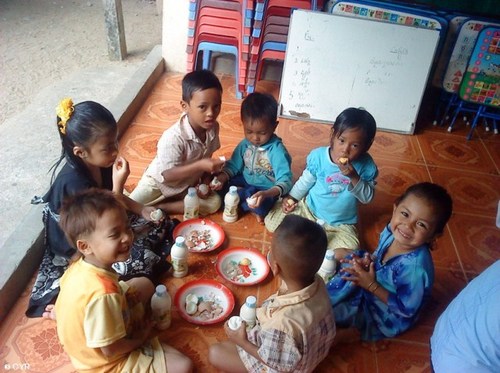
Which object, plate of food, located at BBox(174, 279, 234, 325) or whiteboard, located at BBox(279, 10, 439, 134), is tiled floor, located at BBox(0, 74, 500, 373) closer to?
plate of food, located at BBox(174, 279, 234, 325)

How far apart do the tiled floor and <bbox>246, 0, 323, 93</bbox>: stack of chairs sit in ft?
1.17

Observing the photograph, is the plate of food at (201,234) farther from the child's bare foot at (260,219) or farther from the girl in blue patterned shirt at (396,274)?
the girl in blue patterned shirt at (396,274)

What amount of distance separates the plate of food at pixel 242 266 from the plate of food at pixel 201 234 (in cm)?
9

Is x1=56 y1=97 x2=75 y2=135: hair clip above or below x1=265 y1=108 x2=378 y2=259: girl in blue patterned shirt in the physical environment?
above

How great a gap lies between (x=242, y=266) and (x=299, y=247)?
0.91 m

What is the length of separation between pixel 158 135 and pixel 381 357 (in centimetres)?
204

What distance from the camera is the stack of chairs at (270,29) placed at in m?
3.43

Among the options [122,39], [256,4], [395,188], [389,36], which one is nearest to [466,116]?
[389,36]

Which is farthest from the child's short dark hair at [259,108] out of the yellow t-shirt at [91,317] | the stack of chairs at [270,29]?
the stack of chairs at [270,29]

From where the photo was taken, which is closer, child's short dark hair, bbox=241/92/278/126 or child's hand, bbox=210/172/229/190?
child's short dark hair, bbox=241/92/278/126

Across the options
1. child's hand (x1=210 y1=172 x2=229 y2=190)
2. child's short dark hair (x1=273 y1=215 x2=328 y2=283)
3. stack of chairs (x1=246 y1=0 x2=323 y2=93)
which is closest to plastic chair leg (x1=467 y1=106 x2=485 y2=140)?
stack of chairs (x1=246 y1=0 x2=323 y2=93)

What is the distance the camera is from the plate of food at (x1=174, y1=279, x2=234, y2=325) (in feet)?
6.24

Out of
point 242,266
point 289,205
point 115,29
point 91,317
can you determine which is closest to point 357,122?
point 289,205

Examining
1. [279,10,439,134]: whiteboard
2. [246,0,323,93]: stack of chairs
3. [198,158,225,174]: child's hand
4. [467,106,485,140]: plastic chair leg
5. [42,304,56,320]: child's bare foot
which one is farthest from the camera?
[467,106,485,140]: plastic chair leg
